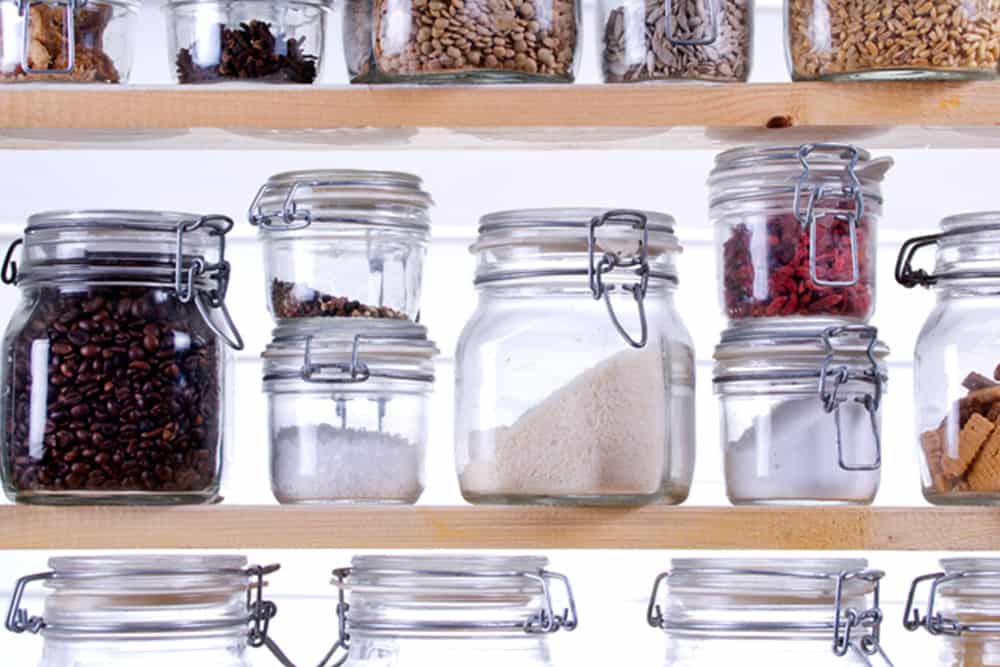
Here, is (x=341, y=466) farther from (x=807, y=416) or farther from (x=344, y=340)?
(x=807, y=416)

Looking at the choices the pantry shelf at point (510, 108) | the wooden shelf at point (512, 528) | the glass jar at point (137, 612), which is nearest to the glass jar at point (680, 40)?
the pantry shelf at point (510, 108)

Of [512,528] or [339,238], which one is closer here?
[512,528]

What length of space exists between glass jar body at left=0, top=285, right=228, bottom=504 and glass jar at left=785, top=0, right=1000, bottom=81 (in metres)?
0.46

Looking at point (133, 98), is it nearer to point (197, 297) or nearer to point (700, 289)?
point (197, 297)

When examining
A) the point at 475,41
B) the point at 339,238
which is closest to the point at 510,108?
the point at 475,41

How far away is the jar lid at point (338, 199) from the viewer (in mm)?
1077

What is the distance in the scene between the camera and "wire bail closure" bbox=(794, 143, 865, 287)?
1.04m

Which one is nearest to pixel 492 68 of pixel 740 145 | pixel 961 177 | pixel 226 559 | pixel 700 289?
pixel 740 145

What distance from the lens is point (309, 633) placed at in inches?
58.1

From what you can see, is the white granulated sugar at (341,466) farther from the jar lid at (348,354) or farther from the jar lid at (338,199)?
the jar lid at (338,199)

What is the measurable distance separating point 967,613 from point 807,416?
179 mm

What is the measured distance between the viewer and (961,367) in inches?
42.1

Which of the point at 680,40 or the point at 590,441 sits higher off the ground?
the point at 680,40

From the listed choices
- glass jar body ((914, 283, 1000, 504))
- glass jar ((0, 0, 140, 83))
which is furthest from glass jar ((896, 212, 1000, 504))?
glass jar ((0, 0, 140, 83))
